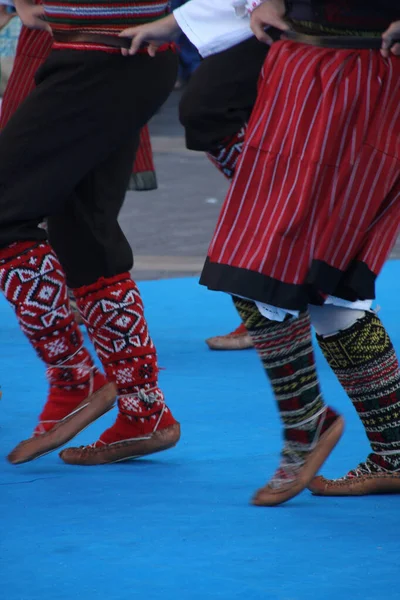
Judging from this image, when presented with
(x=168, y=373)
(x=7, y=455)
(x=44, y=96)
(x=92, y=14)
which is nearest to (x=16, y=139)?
(x=44, y=96)

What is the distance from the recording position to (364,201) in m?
1.94

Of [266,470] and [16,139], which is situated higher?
[16,139]

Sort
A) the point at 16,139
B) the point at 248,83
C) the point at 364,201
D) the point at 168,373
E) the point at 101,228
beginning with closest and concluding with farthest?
1. the point at 364,201
2. the point at 16,139
3. the point at 101,228
4. the point at 248,83
5. the point at 168,373

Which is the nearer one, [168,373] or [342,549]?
[342,549]

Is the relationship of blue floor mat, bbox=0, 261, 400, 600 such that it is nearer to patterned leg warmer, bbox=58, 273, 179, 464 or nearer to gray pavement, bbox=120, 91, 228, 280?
patterned leg warmer, bbox=58, 273, 179, 464

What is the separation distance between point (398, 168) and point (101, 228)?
32.1 inches

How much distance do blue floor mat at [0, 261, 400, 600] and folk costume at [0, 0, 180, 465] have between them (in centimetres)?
10

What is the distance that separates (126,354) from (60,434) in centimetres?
21

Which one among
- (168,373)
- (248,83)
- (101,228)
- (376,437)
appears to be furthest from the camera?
(168,373)

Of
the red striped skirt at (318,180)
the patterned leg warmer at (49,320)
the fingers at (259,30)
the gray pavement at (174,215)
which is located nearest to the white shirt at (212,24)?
the fingers at (259,30)

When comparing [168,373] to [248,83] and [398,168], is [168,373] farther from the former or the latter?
[398,168]

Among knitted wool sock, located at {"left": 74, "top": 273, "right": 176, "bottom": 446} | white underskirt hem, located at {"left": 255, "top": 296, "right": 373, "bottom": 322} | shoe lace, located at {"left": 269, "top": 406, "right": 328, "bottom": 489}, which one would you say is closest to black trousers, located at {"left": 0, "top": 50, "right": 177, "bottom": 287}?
knitted wool sock, located at {"left": 74, "top": 273, "right": 176, "bottom": 446}

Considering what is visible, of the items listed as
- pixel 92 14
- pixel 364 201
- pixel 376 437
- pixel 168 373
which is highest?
pixel 92 14

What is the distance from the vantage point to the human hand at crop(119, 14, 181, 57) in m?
2.28
